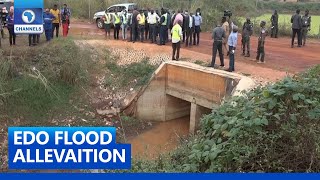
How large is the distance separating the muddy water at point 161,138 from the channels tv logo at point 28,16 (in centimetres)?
565

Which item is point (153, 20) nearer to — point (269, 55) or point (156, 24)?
point (156, 24)

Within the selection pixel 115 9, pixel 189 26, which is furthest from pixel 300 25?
pixel 115 9

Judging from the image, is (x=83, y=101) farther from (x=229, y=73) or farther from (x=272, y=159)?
(x=272, y=159)

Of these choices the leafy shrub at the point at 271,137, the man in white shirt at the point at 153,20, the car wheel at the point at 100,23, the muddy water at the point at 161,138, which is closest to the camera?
the leafy shrub at the point at 271,137

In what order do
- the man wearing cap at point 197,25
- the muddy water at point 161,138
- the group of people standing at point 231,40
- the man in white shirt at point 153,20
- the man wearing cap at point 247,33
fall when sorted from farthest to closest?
the man in white shirt at point 153,20
the man wearing cap at point 197,25
the man wearing cap at point 247,33
the muddy water at point 161,138
the group of people standing at point 231,40

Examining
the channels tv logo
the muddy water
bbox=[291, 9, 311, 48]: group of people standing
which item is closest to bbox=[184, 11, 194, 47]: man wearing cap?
the muddy water

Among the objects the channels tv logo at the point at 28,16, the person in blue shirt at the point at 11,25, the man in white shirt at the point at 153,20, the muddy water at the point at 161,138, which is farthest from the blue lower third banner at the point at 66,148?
the man in white shirt at the point at 153,20

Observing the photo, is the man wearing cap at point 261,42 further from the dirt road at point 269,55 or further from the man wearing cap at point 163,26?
the man wearing cap at point 163,26

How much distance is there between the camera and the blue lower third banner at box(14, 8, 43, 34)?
1402cm

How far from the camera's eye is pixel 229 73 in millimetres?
12531

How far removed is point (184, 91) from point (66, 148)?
8.65m

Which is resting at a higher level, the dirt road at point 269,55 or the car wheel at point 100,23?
the car wheel at point 100,23

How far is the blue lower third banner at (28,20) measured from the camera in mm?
14016

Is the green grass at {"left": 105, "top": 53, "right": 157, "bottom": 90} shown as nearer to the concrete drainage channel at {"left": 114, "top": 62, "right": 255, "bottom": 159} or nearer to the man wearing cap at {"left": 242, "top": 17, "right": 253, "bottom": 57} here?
the concrete drainage channel at {"left": 114, "top": 62, "right": 255, "bottom": 159}
